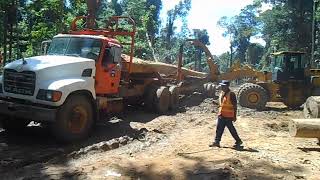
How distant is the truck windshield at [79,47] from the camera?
12.5m

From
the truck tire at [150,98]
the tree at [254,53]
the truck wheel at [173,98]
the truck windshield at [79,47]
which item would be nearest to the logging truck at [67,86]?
the truck windshield at [79,47]

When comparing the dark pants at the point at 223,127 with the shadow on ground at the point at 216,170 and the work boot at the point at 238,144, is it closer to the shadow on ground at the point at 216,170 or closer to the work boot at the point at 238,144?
the work boot at the point at 238,144

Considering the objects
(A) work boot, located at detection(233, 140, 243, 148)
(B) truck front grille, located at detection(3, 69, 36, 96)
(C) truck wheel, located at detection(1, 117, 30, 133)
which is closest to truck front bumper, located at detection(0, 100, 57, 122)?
(B) truck front grille, located at detection(3, 69, 36, 96)

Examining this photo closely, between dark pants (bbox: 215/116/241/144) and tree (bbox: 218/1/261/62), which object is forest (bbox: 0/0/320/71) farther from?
dark pants (bbox: 215/116/241/144)

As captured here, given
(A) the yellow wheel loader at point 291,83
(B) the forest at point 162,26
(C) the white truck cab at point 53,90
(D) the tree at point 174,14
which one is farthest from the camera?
(D) the tree at point 174,14

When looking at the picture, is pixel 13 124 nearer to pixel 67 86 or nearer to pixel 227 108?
pixel 67 86

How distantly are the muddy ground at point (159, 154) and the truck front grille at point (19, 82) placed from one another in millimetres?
1251

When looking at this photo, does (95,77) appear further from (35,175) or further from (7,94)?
(35,175)

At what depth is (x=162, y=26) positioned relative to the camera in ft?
225

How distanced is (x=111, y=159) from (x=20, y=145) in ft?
9.37

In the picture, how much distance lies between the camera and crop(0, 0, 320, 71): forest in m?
25.5

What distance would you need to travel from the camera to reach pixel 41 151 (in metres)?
10.3

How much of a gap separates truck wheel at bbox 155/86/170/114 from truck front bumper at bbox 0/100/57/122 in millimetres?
6472

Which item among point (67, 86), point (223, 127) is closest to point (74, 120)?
point (67, 86)
